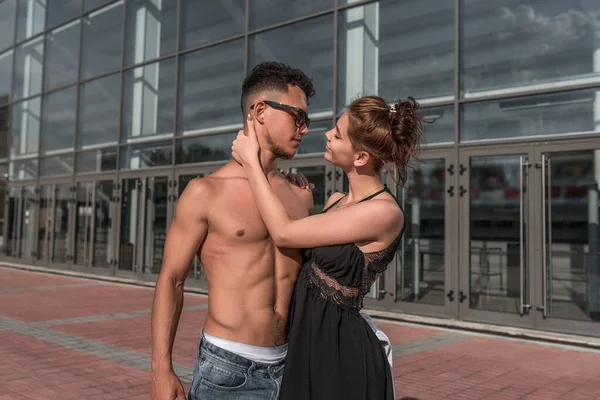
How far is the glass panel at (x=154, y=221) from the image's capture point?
43.7 feet

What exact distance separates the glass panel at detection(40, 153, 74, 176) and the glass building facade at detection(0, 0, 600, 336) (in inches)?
2.9

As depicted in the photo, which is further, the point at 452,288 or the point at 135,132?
the point at 135,132

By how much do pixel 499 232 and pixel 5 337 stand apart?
6576mm

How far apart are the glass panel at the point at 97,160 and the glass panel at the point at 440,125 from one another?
8855mm

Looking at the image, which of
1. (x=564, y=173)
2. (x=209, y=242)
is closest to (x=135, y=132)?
(x=564, y=173)

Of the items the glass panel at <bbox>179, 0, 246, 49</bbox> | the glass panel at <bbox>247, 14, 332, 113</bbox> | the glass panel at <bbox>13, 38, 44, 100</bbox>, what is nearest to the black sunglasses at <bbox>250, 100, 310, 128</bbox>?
the glass panel at <bbox>247, 14, 332, 113</bbox>

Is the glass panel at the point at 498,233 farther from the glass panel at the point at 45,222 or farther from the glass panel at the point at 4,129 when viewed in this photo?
the glass panel at the point at 4,129

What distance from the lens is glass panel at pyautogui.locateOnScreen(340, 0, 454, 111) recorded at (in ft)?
30.2

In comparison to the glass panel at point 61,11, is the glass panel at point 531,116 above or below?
below

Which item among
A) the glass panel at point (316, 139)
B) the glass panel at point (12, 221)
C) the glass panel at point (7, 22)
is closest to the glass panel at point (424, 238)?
the glass panel at point (316, 139)

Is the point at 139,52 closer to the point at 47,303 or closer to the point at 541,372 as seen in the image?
the point at 47,303

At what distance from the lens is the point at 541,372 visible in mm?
5703

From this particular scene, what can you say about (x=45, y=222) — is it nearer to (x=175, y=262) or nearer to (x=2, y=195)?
(x=2, y=195)

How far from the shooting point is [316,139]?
10492 millimetres
